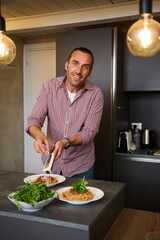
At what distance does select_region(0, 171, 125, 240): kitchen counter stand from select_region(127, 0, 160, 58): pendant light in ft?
2.53

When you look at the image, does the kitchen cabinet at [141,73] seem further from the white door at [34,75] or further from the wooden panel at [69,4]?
the white door at [34,75]

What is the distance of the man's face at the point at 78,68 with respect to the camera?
2090mm

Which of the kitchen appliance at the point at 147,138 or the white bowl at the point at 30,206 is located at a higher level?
the kitchen appliance at the point at 147,138

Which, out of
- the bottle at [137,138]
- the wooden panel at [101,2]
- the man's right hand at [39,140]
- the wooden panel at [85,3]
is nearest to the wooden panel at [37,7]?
the wooden panel at [85,3]

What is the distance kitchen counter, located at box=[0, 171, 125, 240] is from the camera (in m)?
1.07

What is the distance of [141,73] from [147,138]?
0.80 metres

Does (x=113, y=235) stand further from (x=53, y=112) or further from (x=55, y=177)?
(x=53, y=112)

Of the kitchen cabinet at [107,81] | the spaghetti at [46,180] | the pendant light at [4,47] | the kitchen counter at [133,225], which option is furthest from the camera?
→ the kitchen cabinet at [107,81]

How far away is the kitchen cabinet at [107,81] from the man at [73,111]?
744mm

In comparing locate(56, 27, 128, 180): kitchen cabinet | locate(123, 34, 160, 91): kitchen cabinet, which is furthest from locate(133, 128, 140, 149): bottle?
locate(123, 34, 160, 91): kitchen cabinet

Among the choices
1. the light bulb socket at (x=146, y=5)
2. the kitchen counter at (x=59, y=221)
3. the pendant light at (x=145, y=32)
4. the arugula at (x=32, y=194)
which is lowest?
the kitchen counter at (x=59, y=221)

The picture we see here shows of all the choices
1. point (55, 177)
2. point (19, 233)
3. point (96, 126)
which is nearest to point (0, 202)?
point (19, 233)

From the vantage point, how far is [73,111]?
83.3 inches

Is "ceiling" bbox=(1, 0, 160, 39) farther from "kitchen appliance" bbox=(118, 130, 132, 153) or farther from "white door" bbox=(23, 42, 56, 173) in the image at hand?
"kitchen appliance" bbox=(118, 130, 132, 153)
